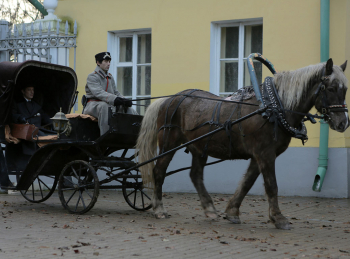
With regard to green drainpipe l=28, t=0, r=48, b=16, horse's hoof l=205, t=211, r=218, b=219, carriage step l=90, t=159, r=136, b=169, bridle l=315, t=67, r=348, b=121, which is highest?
green drainpipe l=28, t=0, r=48, b=16

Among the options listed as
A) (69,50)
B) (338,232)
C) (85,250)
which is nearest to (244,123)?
(338,232)

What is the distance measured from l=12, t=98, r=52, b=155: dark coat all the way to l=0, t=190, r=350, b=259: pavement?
1.00m

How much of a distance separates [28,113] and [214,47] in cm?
424

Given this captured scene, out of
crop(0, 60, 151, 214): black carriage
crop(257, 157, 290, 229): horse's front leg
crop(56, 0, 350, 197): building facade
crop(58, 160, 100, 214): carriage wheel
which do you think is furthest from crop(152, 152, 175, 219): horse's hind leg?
crop(56, 0, 350, 197): building facade

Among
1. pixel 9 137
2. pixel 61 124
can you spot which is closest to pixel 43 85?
pixel 9 137

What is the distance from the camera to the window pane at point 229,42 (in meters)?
10.9

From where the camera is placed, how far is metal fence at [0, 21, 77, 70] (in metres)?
11.2

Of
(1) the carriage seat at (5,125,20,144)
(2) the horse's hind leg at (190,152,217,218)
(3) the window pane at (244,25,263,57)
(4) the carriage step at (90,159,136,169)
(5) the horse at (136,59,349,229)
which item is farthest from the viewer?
(3) the window pane at (244,25,263,57)

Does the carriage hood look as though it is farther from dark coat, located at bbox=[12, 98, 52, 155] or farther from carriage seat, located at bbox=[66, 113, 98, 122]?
carriage seat, located at bbox=[66, 113, 98, 122]

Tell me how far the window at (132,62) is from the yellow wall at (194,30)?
30 centimetres

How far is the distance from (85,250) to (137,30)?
742 cm

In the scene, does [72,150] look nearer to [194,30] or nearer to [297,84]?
[297,84]

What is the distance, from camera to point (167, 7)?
11.2m

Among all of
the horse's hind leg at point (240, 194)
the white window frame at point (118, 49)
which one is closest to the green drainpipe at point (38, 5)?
the white window frame at point (118, 49)
